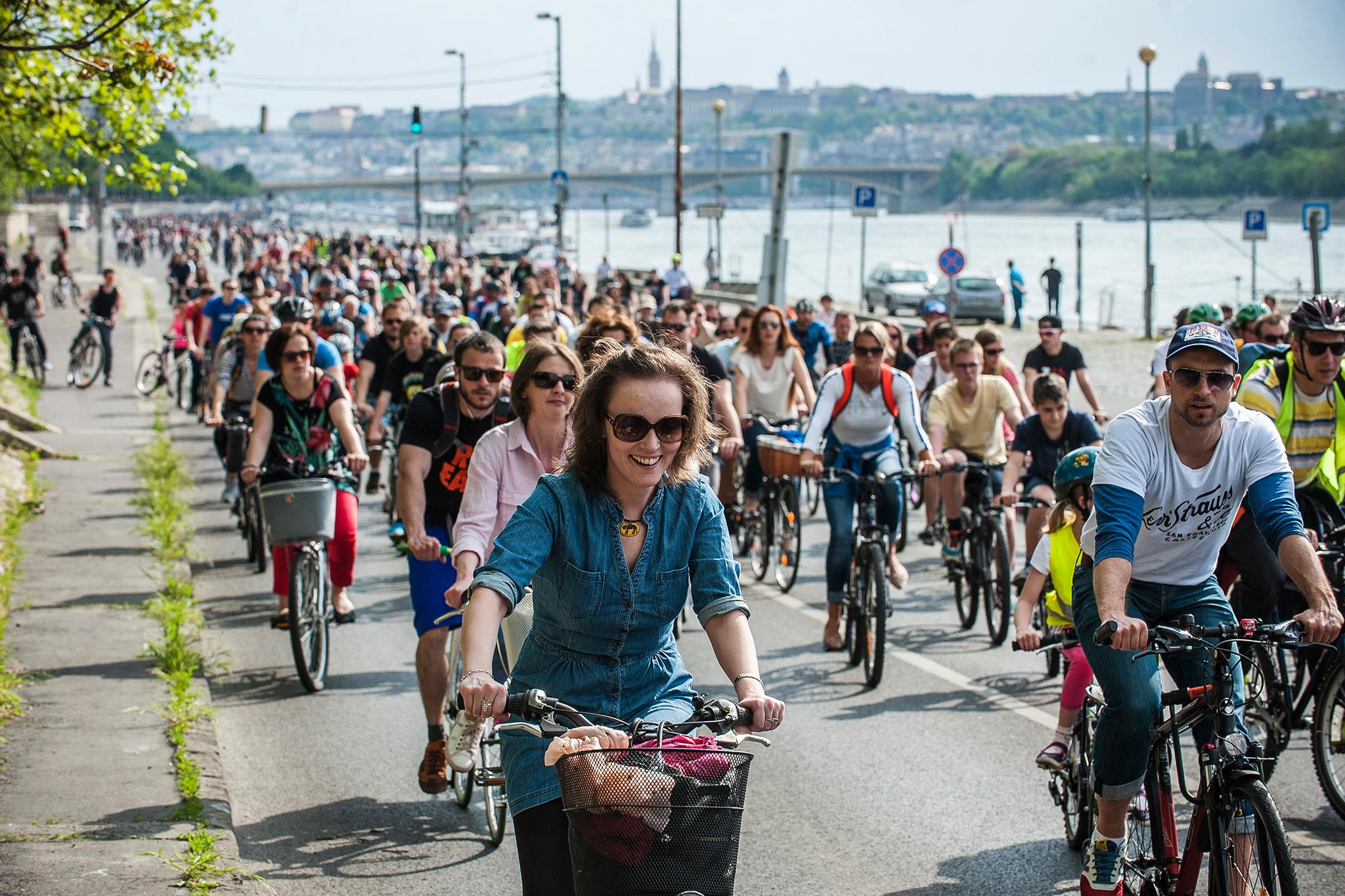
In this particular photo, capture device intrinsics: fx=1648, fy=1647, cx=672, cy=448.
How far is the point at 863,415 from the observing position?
9.15 metres

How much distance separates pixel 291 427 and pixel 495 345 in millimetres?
2704

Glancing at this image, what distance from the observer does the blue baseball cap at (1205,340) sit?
14.2 feet

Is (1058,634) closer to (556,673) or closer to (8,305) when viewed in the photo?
(556,673)

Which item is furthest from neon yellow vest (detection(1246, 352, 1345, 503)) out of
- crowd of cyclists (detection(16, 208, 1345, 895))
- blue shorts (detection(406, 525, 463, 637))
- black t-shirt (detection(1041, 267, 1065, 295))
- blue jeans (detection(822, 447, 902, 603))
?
black t-shirt (detection(1041, 267, 1065, 295))

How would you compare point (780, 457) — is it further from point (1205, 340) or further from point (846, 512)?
point (1205, 340)

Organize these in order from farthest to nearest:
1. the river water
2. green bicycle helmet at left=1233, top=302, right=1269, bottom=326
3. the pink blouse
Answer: the river water
green bicycle helmet at left=1233, top=302, right=1269, bottom=326
the pink blouse

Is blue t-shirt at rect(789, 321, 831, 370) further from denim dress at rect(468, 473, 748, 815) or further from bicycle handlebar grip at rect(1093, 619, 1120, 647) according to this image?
denim dress at rect(468, 473, 748, 815)

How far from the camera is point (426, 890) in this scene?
218 inches

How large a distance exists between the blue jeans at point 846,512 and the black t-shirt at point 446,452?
2924 mm

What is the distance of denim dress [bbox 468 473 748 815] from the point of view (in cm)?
352

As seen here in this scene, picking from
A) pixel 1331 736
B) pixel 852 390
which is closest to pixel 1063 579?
pixel 1331 736

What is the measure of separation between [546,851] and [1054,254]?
102 meters

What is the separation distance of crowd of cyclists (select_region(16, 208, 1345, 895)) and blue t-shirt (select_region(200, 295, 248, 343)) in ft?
12.2

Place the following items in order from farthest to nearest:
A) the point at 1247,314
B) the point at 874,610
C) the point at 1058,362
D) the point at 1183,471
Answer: the point at 1058,362
the point at 1247,314
the point at 874,610
the point at 1183,471
